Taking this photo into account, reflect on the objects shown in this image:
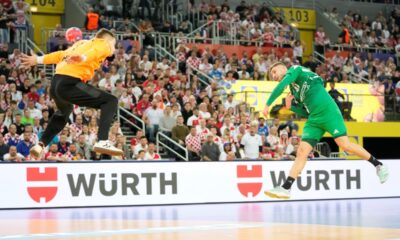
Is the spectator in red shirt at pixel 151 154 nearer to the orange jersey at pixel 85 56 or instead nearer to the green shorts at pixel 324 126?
the green shorts at pixel 324 126

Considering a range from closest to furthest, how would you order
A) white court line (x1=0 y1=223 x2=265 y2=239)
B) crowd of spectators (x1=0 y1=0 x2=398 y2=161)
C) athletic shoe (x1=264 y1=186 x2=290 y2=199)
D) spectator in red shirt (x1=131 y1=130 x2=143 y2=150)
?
white court line (x1=0 y1=223 x2=265 y2=239), athletic shoe (x1=264 y1=186 x2=290 y2=199), crowd of spectators (x1=0 y1=0 x2=398 y2=161), spectator in red shirt (x1=131 y1=130 x2=143 y2=150)

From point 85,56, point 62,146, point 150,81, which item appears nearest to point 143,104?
point 150,81

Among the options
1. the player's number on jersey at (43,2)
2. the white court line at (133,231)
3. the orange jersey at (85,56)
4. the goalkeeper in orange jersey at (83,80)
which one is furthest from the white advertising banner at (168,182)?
the player's number on jersey at (43,2)

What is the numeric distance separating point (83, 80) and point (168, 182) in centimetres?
711

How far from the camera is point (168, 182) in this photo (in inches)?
722

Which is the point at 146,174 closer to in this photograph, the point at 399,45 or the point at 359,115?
the point at 359,115

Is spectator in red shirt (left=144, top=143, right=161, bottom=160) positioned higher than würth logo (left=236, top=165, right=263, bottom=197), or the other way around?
spectator in red shirt (left=144, top=143, right=161, bottom=160)

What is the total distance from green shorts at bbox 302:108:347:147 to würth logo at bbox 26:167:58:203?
6712mm

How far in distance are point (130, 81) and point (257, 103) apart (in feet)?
15.6

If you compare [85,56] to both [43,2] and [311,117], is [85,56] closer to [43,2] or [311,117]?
[311,117]

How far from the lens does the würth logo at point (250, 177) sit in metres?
19.2

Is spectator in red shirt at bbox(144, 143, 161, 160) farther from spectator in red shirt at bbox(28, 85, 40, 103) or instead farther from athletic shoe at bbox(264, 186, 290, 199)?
athletic shoe at bbox(264, 186, 290, 199)

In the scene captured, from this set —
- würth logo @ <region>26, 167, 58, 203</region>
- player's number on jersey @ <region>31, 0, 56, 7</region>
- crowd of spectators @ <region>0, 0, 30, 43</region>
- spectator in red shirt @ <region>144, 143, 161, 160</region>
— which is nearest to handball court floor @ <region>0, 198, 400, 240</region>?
würth logo @ <region>26, 167, 58, 203</region>

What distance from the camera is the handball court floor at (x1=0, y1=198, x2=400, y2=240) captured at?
9844mm
